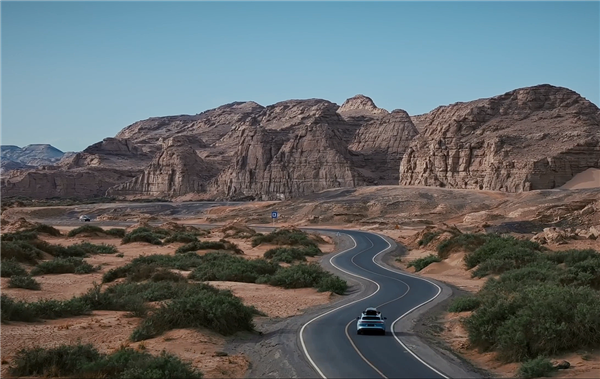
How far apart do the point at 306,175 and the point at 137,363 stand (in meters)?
109

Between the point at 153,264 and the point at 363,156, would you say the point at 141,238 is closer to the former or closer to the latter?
the point at 153,264

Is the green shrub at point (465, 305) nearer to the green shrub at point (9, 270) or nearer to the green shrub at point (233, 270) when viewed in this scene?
the green shrub at point (233, 270)

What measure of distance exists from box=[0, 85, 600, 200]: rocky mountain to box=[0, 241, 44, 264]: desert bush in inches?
2315

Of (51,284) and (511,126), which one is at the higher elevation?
(511,126)

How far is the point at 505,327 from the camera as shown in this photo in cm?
1672

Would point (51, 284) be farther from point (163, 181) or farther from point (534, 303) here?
point (163, 181)

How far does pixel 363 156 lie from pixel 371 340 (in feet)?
383

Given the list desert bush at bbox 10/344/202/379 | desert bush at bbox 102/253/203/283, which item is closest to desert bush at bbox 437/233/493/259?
desert bush at bbox 102/253/203/283

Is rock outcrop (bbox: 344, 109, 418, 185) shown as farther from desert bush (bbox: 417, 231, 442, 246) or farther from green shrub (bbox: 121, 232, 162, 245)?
green shrub (bbox: 121, 232, 162, 245)

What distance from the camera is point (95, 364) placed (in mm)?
13609

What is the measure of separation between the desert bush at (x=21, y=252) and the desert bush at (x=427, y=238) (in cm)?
2944

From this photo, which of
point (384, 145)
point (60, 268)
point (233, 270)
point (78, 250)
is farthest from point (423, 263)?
point (384, 145)

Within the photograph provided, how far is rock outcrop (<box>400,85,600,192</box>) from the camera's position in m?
81.8

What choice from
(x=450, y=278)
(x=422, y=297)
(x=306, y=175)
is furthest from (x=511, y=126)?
(x=422, y=297)
